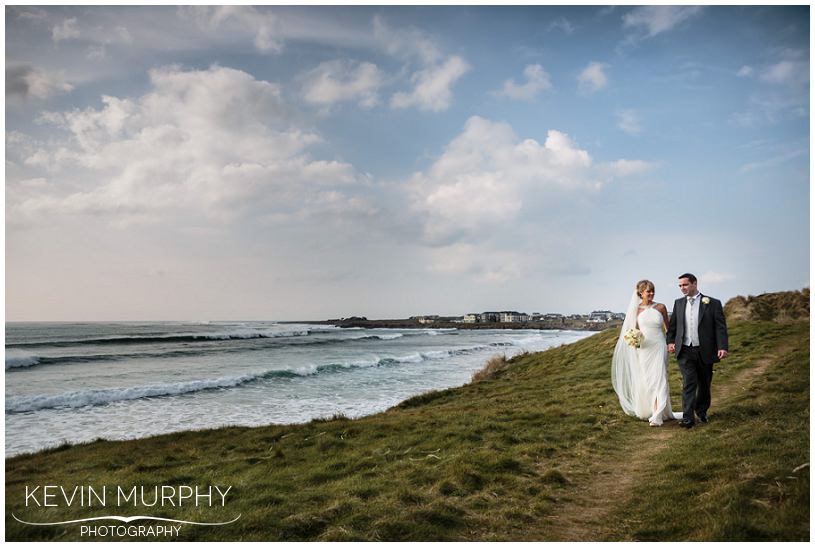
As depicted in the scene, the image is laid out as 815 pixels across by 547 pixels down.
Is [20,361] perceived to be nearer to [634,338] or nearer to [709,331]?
[634,338]

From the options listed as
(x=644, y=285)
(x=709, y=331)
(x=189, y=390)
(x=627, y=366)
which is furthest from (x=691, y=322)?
(x=189, y=390)

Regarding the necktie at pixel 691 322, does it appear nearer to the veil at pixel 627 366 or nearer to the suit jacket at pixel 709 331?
the suit jacket at pixel 709 331

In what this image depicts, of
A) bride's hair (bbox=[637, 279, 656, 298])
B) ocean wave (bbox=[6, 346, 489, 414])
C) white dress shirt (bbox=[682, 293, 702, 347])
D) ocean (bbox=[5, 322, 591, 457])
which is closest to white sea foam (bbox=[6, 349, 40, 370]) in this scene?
ocean (bbox=[5, 322, 591, 457])

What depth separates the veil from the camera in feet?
35.5

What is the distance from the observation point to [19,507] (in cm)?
728

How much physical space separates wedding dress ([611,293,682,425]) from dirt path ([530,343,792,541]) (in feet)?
1.34

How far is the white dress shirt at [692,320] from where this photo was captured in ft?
31.3

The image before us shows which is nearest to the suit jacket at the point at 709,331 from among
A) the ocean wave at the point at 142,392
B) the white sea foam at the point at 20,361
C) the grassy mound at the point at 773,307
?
the ocean wave at the point at 142,392

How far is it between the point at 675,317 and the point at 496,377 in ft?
55.9

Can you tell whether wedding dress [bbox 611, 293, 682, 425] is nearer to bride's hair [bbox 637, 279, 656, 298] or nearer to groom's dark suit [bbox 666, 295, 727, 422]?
bride's hair [bbox 637, 279, 656, 298]

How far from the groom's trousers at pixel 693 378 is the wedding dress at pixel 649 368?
0.50 meters

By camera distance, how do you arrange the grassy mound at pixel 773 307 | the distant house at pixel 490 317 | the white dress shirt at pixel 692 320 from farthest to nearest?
the distant house at pixel 490 317 < the grassy mound at pixel 773 307 < the white dress shirt at pixel 692 320

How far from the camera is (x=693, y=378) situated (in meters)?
9.55

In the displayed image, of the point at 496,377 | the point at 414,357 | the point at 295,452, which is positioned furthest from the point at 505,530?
the point at 414,357
